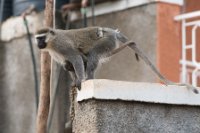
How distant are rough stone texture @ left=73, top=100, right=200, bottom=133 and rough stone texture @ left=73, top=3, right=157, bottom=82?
4017mm

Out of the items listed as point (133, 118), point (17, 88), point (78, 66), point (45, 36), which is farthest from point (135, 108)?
point (17, 88)

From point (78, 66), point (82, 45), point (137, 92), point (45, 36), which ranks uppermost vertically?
point (45, 36)

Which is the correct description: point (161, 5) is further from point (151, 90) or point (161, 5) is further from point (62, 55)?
point (151, 90)

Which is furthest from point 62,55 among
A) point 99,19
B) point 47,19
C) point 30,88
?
point 30,88

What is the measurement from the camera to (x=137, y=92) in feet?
15.3

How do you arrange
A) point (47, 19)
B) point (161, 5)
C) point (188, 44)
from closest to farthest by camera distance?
point (47, 19) → point (161, 5) → point (188, 44)

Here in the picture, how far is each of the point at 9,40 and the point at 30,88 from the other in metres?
0.90

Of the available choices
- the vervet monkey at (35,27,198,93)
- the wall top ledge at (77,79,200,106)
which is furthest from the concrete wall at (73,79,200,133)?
the vervet monkey at (35,27,198,93)

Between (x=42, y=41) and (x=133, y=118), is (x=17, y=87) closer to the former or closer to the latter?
(x=42, y=41)

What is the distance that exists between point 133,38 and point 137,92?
15.0 ft

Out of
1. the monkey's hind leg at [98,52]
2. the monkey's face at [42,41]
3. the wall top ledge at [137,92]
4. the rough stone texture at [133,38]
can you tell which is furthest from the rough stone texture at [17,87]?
the wall top ledge at [137,92]

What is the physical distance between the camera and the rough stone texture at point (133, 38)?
8.92 m

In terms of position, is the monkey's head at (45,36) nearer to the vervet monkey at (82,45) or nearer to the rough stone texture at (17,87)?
the vervet monkey at (82,45)

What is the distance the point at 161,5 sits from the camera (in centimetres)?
887
